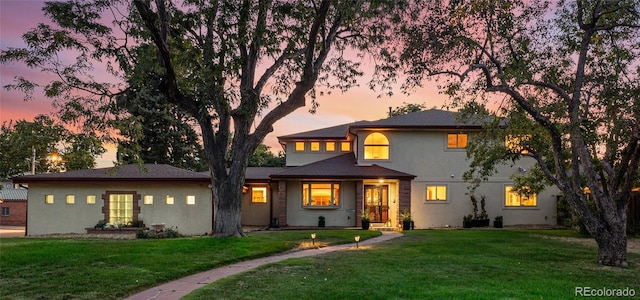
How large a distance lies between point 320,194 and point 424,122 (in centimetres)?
629

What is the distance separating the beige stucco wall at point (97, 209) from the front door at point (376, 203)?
24.4ft

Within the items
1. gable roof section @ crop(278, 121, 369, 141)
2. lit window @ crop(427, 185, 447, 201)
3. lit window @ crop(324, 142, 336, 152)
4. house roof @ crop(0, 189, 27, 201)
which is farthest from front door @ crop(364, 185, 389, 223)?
house roof @ crop(0, 189, 27, 201)

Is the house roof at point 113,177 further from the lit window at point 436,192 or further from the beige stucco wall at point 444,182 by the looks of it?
the lit window at point 436,192

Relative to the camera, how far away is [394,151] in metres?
24.7

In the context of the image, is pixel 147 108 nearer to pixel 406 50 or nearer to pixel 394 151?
pixel 394 151

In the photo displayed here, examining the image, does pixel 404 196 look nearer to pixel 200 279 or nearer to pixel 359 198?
pixel 359 198

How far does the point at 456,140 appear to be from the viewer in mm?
24547

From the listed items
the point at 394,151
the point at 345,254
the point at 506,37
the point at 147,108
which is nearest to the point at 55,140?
the point at 345,254

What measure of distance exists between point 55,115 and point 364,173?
1350 centimetres

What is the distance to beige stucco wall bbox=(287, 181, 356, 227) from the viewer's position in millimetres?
24094

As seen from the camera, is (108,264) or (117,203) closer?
(108,264)

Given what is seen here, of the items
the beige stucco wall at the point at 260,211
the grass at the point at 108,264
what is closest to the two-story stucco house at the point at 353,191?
the beige stucco wall at the point at 260,211

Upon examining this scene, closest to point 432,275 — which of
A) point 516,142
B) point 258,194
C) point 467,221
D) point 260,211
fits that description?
point 516,142

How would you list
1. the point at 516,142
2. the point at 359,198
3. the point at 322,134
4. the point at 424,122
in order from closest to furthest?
1. the point at 516,142
2. the point at 359,198
3. the point at 424,122
4. the point at 322,134
